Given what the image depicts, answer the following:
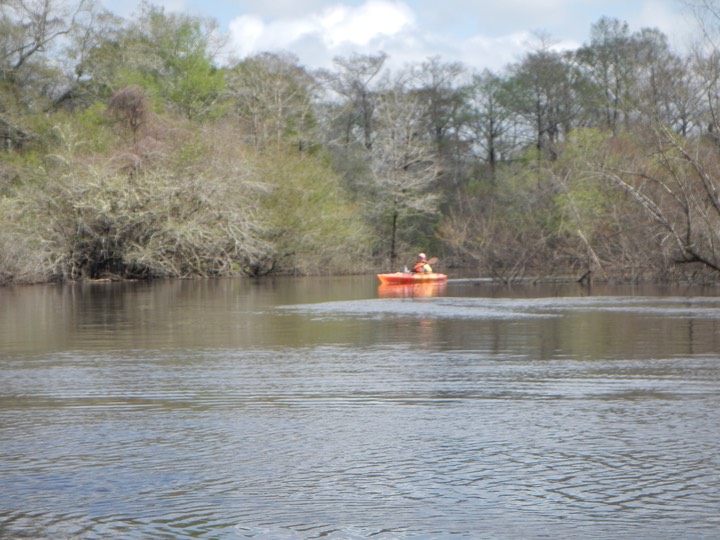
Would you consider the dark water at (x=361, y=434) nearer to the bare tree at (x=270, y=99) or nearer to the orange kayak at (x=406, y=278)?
the orange kayak at (x=406, y=278)

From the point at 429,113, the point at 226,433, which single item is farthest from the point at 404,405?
the point at 429,113

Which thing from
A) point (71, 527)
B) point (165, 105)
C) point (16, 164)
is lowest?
point (71, 527)

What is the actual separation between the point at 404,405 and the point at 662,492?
398 cm

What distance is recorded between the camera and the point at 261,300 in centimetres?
3225

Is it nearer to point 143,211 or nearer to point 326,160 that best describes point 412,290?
point 143,211

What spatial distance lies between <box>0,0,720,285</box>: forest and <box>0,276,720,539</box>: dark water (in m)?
14.7

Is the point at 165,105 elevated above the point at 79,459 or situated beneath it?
elevated above

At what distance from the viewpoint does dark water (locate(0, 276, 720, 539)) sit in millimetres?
6754

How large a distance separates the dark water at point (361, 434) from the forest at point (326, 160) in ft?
48.4

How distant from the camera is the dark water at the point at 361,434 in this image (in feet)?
22.2

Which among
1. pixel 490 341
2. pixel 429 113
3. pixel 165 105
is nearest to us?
pixel 490 341

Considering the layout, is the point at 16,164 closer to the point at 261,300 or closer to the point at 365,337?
the point at 261,300

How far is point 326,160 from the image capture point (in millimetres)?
68375

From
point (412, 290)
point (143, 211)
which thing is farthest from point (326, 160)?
point (412, 290)
